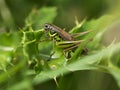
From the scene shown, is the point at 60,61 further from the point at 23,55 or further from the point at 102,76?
the point at 102,76

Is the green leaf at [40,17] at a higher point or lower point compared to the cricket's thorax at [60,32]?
higher

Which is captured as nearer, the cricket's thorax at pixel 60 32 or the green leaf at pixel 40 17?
the cricket's thorax at pixel 60 32

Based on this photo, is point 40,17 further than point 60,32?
Yes

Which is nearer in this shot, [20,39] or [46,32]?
[20,39]

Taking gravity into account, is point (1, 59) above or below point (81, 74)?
above

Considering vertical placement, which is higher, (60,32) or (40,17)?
(40,17)

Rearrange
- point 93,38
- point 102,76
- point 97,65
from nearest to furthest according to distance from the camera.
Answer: point 97,65
point 93,38
point 102,76

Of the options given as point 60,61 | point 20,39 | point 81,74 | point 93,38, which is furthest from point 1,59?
point 81,74

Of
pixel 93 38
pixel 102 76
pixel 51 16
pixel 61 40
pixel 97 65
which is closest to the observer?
pixel 97 65

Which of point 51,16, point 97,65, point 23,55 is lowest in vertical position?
point 97,65

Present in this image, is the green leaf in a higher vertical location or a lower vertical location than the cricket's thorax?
higher

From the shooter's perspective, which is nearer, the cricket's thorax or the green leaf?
the cricket's thorax
